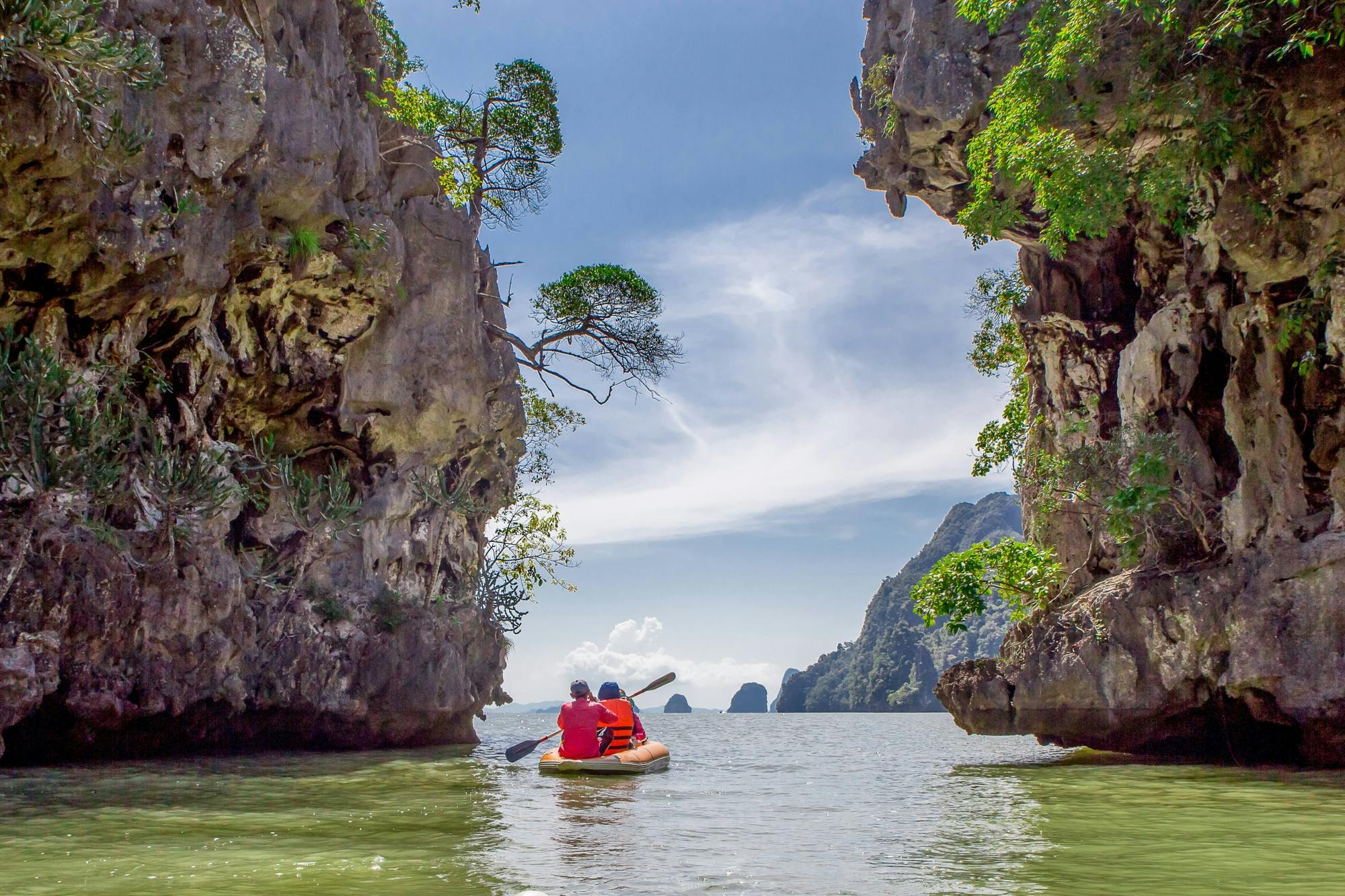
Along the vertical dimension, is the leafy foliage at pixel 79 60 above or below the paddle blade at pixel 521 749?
above

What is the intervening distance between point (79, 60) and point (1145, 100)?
1248 centimetres

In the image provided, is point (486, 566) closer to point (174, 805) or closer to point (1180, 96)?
point (174, 805)

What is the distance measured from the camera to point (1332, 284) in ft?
40.0

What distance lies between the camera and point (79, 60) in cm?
1060

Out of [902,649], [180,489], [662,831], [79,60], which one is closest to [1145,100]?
[662,831]

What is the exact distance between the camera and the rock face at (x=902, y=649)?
391 feet

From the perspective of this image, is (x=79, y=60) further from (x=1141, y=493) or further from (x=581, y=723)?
(x=1141, y=493)

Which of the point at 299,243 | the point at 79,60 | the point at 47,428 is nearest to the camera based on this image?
the point at 79,60

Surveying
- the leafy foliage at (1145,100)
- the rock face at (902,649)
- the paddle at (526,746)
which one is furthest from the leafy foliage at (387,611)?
the rock face at (902,649)

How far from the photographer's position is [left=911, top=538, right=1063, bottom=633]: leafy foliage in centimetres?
1844

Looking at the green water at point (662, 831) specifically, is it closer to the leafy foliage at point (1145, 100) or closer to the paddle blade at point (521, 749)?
the paddle blade at point (521, 749)

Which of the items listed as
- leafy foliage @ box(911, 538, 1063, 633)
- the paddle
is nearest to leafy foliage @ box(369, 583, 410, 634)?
the paddle

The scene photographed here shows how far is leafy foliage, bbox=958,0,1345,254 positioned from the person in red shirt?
9149 mm

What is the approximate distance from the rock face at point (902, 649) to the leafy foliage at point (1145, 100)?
10528 centimetres
